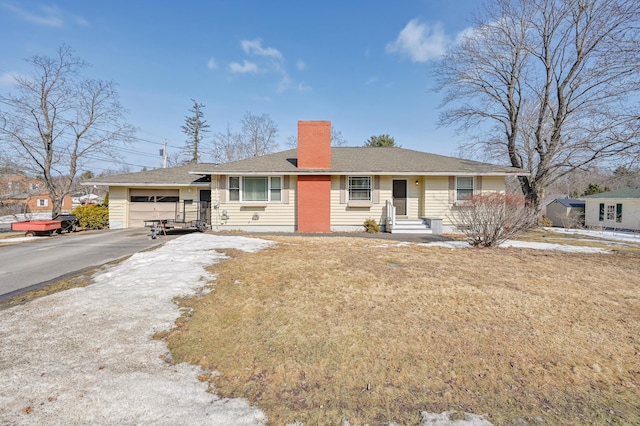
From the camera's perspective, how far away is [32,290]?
4715mm

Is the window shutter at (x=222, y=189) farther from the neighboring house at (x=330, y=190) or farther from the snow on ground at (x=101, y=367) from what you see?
the snow on ground at (x=101, y=367)

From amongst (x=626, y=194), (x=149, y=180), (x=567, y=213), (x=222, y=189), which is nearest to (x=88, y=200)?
(x=149, y=180)

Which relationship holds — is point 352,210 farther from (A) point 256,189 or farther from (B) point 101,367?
(B) point 101,367

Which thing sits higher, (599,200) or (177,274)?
(599,200)

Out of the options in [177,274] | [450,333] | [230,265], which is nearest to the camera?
[450,333]

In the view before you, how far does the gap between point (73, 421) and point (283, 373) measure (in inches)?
61.7

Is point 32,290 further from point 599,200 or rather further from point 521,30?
point 599,200

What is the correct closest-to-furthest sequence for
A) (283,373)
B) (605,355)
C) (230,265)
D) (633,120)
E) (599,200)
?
1. (283,373)
2. (605,355)
3. (230,265)
4. (633,120)
5. (599,200)

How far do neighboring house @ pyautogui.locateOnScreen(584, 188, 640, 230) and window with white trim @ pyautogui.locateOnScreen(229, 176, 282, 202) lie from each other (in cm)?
2524

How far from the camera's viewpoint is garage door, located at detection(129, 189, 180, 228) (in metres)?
15.3

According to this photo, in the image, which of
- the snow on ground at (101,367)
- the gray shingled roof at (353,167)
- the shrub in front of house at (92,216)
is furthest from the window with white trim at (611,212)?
the shrub in front of house at (92,216)

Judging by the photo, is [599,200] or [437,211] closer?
[437,211]

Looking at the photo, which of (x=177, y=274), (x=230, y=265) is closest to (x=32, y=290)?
(x=177, y=274)

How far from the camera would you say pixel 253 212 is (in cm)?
1295
